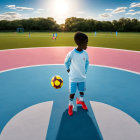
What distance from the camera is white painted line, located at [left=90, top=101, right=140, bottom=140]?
2.90 meters

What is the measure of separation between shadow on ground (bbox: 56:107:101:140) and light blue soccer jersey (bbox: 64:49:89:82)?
937mm

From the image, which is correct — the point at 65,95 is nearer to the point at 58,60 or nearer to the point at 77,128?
the point at 77,128

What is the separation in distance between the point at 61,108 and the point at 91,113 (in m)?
0.84

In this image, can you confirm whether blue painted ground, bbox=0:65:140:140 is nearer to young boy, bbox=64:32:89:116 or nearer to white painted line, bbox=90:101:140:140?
white painted line, bbox=90:101:140:140

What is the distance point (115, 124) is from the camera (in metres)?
3.24

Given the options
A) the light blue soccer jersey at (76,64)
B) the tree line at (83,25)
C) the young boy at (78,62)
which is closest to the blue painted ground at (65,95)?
the young boy at (78,62)

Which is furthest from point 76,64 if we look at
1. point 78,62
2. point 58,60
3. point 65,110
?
point 58,60

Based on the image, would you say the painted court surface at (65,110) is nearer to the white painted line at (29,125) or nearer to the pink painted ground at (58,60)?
the white painted line at (29,125)

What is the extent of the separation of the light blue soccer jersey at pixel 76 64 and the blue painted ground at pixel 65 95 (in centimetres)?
95

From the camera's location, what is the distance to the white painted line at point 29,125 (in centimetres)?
287

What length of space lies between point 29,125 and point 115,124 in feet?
6.55

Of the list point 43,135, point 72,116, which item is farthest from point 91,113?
point 43,135

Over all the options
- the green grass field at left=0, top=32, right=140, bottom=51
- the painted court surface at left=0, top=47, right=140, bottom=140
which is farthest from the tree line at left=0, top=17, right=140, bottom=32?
the painted court surface at left=0, top=47, right=140, bottom=140

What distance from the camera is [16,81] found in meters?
5.81
